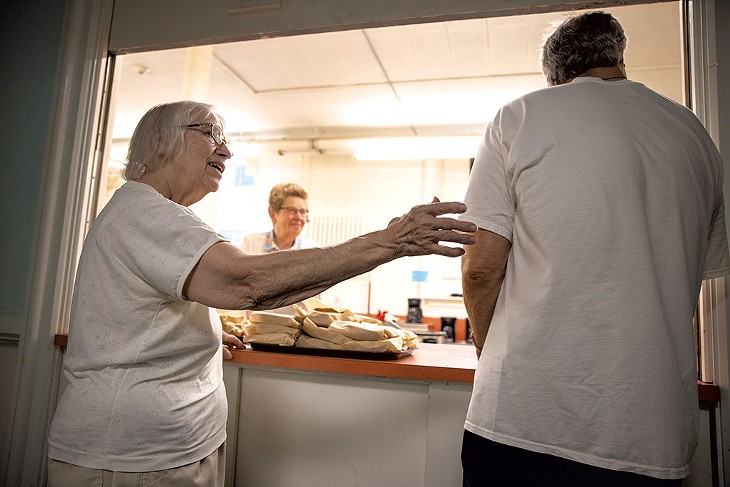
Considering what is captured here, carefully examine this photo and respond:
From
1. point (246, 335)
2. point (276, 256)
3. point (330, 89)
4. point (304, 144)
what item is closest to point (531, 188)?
point (276, 256)

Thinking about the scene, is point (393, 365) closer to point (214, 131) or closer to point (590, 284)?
point (590, 284)

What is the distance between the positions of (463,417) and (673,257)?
868 mm

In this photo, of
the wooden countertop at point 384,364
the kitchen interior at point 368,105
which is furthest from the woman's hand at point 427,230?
the kitchen interior at point 368,105

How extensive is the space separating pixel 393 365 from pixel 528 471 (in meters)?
0.67

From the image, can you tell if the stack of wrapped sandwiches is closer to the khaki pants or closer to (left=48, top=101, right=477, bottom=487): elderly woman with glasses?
(left=48, top=101, right=477, bottom=487): elderly woman with glasses

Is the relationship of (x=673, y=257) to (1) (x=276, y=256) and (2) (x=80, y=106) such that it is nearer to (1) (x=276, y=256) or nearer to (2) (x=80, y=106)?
(1) (x=276, y=256)

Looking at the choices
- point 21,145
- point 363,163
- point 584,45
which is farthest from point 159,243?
point 363,163

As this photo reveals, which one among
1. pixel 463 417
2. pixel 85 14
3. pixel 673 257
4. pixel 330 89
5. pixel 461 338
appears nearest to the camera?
pixel 673 257

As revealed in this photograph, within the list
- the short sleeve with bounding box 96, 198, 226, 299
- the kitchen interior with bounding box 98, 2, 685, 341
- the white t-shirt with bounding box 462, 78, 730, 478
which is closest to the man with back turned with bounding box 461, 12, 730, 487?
the white t-shirt with bounding box 462, 78, 730, 478

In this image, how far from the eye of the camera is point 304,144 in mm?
6629

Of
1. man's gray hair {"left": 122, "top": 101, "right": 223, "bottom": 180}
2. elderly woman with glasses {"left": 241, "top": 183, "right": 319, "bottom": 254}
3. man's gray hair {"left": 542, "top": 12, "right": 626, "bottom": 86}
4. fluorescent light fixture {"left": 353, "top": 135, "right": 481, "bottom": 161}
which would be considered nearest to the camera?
man's gray hair {"left": 542, "top": 12, "right": 626, "bottom": 86}

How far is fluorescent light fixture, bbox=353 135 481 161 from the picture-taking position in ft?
17.8

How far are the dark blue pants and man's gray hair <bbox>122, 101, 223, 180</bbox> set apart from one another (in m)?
1.10

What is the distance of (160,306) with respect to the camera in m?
1.21
